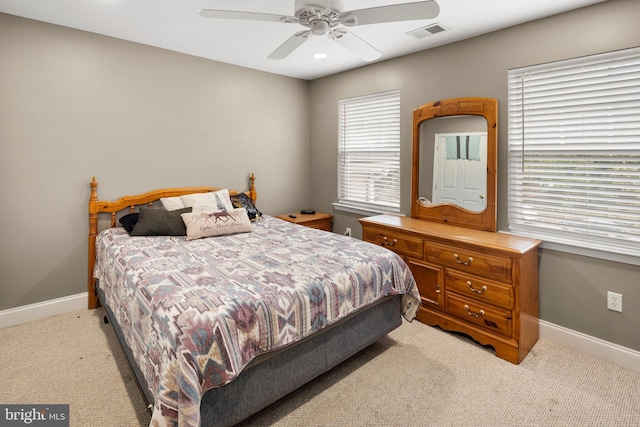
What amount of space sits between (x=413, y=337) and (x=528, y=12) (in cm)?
258

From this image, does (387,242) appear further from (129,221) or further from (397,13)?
(129,221)

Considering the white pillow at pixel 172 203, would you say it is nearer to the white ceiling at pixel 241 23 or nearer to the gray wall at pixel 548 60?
the white ceiling at pixel 241 23

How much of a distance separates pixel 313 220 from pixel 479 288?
2.19m

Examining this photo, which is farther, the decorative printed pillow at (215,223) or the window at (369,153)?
the window at (369,153)

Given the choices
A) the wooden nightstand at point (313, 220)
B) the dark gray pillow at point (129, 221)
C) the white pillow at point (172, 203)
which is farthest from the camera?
the wooden nightstand at point (313, 220)

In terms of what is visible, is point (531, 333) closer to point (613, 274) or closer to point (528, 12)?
point (613, 274)

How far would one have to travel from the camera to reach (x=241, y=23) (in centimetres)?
275

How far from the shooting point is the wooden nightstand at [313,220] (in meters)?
4.17

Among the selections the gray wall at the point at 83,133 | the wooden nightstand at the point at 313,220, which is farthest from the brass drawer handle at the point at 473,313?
the gray wall at the point at 83,133

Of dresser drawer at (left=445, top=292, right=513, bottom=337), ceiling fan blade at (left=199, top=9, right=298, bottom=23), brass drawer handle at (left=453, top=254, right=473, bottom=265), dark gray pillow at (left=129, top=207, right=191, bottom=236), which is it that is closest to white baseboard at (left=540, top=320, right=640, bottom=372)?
dresser drawer at (left=445, top=292, right=513, bottom=337)

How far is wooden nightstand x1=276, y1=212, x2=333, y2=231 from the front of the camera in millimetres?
4172

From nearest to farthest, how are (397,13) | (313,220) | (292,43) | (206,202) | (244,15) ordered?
1. (397,13)
2. (244,15)
3. (292,43)
4. (206,202)
5. (313,220)

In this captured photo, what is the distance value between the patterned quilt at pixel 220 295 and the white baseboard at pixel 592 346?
1.11 m

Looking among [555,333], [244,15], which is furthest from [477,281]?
[244,15]
